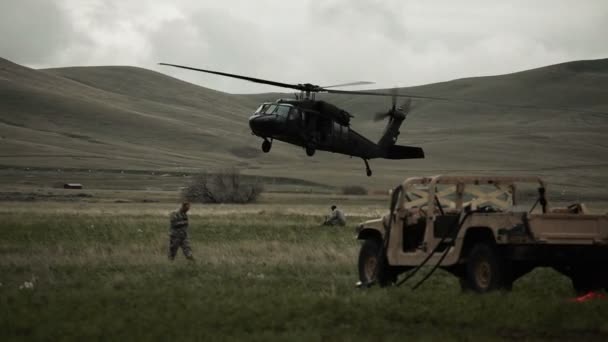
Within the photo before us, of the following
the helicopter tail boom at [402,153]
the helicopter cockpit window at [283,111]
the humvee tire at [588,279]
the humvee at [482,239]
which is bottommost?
the humvee tire at [588,279]

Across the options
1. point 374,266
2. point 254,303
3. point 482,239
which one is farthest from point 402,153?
point 254,303

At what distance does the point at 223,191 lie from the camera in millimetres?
70500

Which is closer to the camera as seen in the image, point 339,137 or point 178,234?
point 178,234

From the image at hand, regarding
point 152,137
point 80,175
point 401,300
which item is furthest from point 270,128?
point 152,137

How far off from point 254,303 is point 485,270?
2.99 meters

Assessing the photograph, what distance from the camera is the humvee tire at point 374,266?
15.1m

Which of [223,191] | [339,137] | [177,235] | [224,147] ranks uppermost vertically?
[224,147]

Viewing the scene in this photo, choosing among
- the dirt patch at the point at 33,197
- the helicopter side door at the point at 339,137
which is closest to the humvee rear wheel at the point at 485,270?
the helicopter side door at the point at 339,137

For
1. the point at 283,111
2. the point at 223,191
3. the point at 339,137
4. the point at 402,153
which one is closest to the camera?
the point at 283,111

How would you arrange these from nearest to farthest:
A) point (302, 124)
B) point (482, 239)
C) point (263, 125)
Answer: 1. point (482, 239)
2. point (263, 125)
3. point (302, 124)

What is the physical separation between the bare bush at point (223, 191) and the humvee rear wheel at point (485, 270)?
56.8 m

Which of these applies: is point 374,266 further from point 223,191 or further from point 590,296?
point 223,191

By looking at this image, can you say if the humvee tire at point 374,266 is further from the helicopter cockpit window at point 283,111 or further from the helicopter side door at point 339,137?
the helicopter side door at point 339,137

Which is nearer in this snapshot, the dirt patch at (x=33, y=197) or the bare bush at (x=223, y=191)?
the dirt patch at (x=33, y=197)
